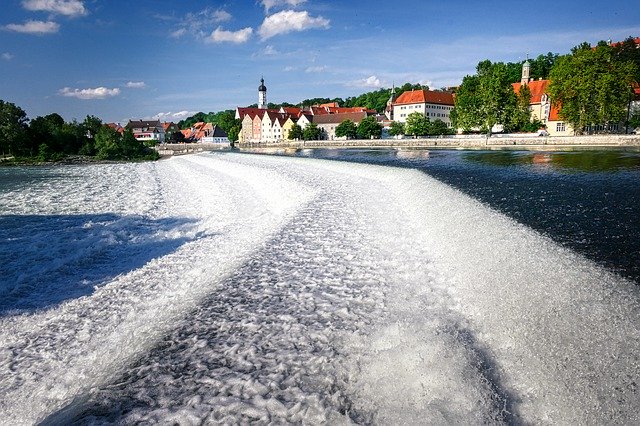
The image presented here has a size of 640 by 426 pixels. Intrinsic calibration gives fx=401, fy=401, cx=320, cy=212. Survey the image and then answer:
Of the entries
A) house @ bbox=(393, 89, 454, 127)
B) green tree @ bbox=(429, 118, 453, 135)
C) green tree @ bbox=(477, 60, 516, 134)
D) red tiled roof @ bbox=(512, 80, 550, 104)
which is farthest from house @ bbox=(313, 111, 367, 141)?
green tree @ bbox=(477, 60, 516, 134)

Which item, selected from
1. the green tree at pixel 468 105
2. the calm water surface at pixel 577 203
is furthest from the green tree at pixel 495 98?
the calm water surface at pixel 577 203

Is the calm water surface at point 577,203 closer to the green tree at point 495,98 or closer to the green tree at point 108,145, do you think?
the green tree at point 495,98

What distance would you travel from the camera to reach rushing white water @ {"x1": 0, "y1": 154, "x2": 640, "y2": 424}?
11.2ft

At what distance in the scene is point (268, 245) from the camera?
7.89 m

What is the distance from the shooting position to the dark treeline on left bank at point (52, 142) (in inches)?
2222

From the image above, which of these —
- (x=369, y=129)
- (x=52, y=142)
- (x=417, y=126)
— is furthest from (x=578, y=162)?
(x=52, y=142)

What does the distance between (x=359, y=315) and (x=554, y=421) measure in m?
2.34

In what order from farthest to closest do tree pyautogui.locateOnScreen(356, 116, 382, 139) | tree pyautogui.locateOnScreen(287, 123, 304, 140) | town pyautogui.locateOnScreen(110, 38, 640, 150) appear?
tree pyautogui.locateOnScreen(287, 123, 304, 140)
tree pyautogui.locateOnScreen(356, 116, 382, 139)
town pyautogui.locateOnScreen(110, 38, 640, 150)

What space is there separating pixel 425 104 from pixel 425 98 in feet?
4.91

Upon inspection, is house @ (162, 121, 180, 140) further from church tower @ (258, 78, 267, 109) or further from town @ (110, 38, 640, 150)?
church tower @ (258, 78, 267, 109)

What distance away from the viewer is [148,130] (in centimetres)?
12950

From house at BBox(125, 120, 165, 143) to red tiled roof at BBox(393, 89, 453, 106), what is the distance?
3035 inches

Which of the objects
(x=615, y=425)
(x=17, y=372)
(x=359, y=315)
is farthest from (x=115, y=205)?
(x=615, y=425)

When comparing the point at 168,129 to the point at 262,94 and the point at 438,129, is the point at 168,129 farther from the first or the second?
the point at 438,129
